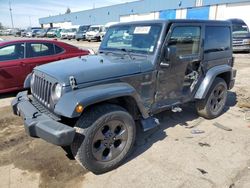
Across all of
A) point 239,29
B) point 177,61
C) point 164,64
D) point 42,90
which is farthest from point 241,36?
point 42,90

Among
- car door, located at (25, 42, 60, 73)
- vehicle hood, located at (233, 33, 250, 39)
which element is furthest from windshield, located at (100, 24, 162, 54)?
vehicle hood, located at (233, 33, 250, 39)

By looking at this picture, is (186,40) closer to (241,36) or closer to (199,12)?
(241,36)

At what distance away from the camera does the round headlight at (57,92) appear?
3051mm

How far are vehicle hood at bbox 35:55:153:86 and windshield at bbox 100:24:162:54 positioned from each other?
0.28 m

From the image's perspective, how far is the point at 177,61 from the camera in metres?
4.09

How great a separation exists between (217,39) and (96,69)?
2.83m

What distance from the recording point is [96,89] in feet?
10.1

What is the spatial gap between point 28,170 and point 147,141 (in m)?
1.88

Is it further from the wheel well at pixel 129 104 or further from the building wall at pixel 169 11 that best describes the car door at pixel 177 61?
the building wall at pixel 169 11

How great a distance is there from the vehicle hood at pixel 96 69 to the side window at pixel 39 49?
11.5ft

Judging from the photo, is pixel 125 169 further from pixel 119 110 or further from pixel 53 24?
pixel 53 24

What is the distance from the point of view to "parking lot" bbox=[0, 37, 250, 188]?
3.16 m

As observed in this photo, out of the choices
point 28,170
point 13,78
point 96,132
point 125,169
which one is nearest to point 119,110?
point 96,132

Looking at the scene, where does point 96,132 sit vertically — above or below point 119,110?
below
